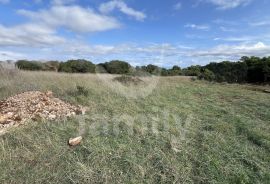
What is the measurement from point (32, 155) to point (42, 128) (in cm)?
105

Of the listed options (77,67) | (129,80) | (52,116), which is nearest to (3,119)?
(52,116)

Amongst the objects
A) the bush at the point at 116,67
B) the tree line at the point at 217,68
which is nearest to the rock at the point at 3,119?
the tree line at the point at 217,68

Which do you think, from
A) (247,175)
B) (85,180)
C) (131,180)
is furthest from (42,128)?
(247,175)

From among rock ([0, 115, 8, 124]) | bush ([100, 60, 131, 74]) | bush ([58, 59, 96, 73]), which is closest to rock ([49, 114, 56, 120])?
rock ([0, 115, 8, 124])

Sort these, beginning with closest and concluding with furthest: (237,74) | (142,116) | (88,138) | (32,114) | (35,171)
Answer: (35,171) → (88,138) → (32,114) → (142,116) → (237,74)

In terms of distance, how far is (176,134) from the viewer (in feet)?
16.2

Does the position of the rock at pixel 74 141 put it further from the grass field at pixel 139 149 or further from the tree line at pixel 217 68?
the tree line at pixel 217 68

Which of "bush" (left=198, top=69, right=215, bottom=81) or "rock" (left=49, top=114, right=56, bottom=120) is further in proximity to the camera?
"bush" (left=198, top=69, right=215, bottom=81)

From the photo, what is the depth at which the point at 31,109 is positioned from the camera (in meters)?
5.80

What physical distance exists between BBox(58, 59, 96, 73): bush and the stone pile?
12.0 m

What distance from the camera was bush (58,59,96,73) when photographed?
761 inches

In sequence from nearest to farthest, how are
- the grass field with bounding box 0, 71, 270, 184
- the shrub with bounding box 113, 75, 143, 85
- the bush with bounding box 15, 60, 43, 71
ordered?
the grass field with bounding box 0, 71, 270, 184, the shrub with bounding box 113, 75, 143, 85, the bush with bounding box 15, 60, 43, 71

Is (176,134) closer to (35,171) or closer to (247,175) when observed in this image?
(247,175)

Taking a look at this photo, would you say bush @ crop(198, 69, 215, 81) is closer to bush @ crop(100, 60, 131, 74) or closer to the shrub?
bush @ crop(100, 60, 131, 74)
